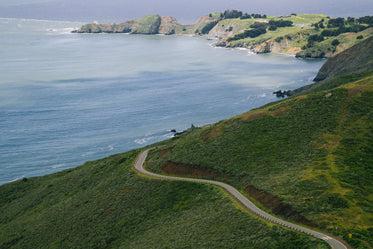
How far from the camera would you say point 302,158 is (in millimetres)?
Result: 55500

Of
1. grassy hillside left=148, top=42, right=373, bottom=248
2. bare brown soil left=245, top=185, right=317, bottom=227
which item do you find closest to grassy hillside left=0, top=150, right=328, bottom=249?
bare brown soil left=245, top=185, right=317, bottom=227

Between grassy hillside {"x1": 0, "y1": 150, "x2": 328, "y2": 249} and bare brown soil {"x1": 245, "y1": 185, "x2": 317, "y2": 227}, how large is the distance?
3.34 metres

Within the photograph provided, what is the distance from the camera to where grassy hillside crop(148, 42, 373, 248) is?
1633 inches

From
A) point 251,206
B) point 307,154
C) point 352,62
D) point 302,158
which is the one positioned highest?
point 352,62

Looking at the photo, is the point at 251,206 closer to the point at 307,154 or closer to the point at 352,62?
the point at 307,154

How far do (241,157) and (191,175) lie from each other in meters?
9.13

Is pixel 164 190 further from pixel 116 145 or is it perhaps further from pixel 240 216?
pixel 116 145

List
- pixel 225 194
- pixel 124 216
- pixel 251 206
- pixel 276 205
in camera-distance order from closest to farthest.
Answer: pixel 276 205
pixel 251 206
pixel 225 194
pixel 124 216

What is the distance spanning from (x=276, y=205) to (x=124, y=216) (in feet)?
75.8

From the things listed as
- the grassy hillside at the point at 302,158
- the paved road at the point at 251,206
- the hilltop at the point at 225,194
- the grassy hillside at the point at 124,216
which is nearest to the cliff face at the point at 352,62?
the grassy hillside at the point at 302,158

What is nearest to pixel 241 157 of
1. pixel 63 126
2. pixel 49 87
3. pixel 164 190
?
pixel 164 190

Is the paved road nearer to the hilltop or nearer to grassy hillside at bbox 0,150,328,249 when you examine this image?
the hilltop

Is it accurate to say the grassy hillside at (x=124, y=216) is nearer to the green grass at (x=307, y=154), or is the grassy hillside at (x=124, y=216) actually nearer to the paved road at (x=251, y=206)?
the paved road at (x=251, y=206)

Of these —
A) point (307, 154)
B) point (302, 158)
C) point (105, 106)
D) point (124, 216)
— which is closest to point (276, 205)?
point (302, 158)
